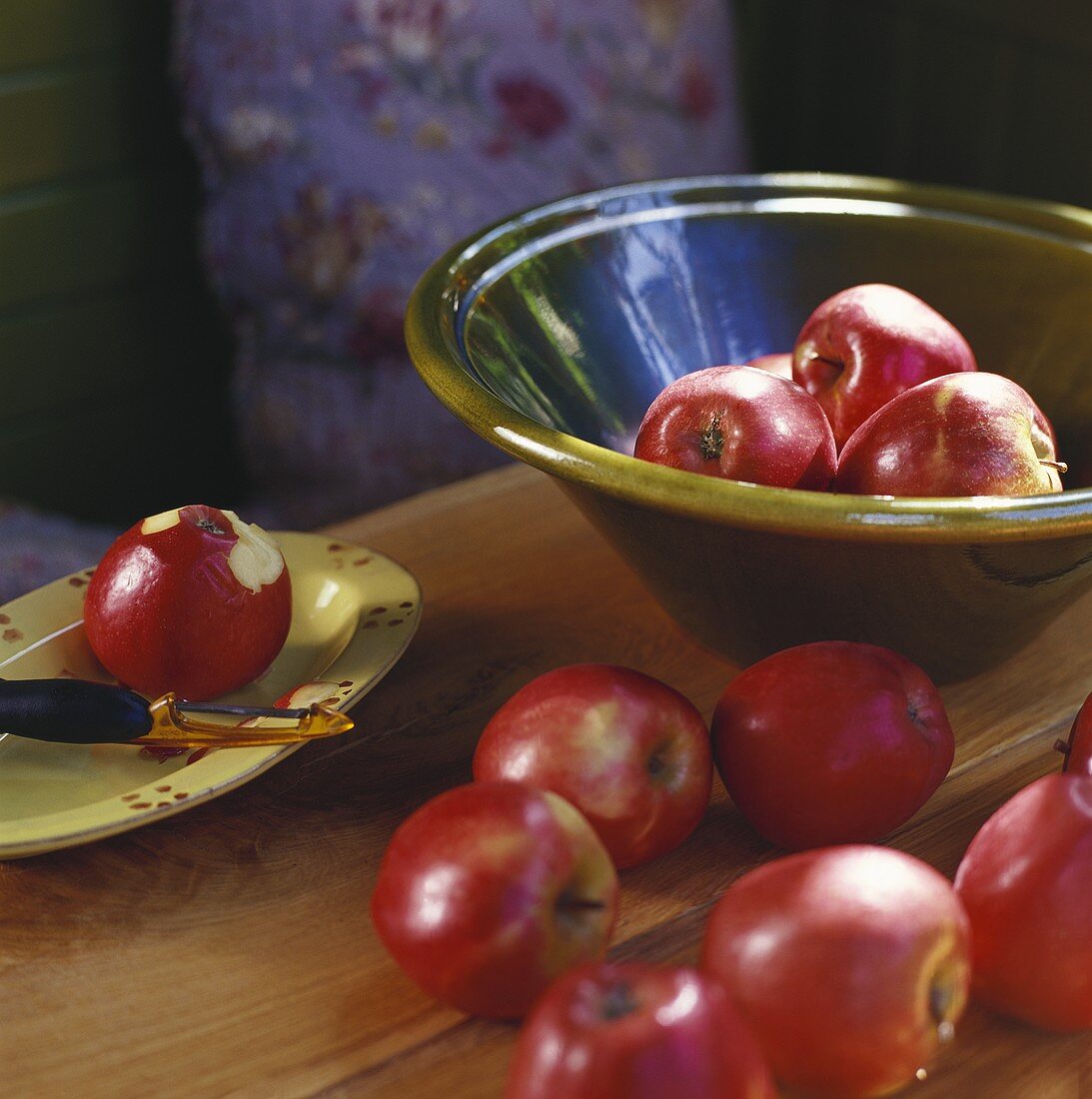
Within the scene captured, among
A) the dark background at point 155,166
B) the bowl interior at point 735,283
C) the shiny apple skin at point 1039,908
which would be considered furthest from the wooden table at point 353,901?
the dark background at point 155,166

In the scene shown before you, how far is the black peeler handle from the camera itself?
545 mm

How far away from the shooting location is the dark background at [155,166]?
1.50 metres

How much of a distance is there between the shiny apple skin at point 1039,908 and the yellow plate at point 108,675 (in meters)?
0.29

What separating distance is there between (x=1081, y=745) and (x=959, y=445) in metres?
0.14

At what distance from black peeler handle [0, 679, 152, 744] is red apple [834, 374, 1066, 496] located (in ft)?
1.15

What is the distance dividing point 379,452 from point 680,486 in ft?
3.41

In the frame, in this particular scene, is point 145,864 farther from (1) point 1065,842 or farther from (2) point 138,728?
(1) point 1065,842

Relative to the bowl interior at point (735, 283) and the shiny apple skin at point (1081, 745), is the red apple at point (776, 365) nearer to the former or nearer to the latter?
the bowl interior at point (735, 283)

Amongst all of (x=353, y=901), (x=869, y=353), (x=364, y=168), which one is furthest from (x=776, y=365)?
(x=364, y=168)

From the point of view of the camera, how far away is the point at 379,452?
1506mm

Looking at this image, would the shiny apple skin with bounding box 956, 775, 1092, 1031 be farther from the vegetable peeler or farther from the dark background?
the dark background

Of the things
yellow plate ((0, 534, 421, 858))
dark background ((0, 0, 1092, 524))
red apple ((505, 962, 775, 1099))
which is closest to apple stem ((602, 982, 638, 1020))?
red apple ((505, 962, 775, 1099))

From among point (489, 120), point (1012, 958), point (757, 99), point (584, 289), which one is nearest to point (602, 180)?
point (489, 120)

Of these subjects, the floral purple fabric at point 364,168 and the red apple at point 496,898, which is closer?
the red apple at point 496,898
